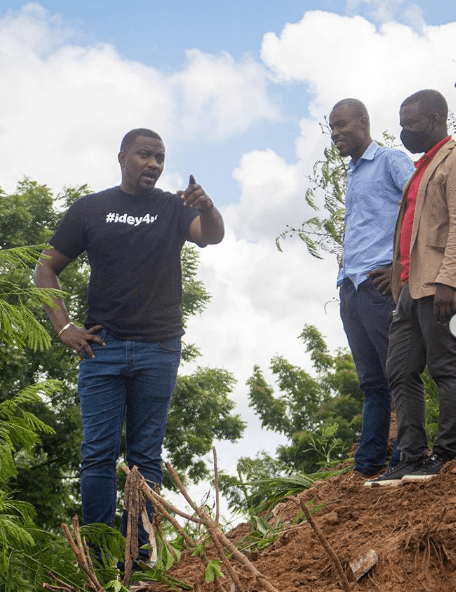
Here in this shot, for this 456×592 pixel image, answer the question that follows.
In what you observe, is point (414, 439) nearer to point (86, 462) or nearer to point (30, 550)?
point (86, 462)

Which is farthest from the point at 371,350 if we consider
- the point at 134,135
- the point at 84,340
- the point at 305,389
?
the point at 305,389

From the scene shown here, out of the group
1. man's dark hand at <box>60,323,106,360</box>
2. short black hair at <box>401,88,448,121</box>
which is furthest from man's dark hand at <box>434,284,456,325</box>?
man's dark hand at <box>60,323,106,360</box>

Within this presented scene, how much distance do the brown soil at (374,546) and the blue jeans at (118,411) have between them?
2.04 ft

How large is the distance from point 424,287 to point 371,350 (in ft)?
2.82

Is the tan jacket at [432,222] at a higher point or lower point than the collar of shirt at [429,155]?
lower

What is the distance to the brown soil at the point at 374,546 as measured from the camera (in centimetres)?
343

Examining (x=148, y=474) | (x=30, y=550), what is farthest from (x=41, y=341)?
(x=148, y=474)

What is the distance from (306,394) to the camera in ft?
81.8

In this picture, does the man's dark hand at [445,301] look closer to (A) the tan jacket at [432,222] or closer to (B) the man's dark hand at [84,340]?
(A) the tan jacket at [432,222]

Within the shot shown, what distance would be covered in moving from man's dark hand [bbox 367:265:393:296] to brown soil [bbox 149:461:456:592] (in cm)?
118

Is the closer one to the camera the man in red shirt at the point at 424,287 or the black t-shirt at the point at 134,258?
the man in red shirt at the point at 424,287

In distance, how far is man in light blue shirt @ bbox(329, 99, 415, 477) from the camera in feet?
17.0

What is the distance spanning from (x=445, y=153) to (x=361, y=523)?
2.24 metres

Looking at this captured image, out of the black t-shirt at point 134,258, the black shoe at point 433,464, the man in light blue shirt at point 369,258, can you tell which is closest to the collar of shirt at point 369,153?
the man in light blue shirt at point 369,258
